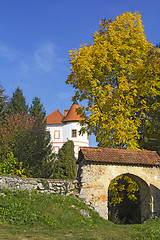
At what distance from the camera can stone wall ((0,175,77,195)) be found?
501 inches

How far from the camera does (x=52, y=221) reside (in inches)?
420

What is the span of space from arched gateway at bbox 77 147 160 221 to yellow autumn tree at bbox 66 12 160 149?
1.99 m

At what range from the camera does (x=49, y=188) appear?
1337cm

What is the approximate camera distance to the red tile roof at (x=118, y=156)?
1367 centimetres

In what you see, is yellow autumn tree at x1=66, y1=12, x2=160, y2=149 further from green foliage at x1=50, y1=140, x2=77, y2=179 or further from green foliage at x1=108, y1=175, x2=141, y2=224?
green foliage at x1=50, y1=140, x2=77, y2=179

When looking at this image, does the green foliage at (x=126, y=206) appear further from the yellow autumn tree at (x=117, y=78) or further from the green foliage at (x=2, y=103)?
the green foliage at (x=2, y=103)

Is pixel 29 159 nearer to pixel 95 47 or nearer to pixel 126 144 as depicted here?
pixel 126 144

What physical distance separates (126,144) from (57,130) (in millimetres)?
29793

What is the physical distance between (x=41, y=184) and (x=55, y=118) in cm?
3431

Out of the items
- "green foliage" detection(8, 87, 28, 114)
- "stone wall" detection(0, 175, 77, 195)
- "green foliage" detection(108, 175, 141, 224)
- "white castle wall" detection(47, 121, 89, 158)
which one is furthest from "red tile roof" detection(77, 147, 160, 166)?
"white castle wall" detection(47, 121, 89, 158)

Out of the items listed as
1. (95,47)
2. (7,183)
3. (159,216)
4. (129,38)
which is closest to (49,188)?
(7,183)

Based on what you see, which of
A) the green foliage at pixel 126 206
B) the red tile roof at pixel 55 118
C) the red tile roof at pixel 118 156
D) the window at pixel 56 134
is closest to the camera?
the red tile roof at pixel 118 156

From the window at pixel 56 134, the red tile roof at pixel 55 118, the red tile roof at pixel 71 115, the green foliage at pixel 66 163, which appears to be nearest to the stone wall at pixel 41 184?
the green foliage at pixel 66 163

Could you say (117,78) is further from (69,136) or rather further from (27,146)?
(69,136)
